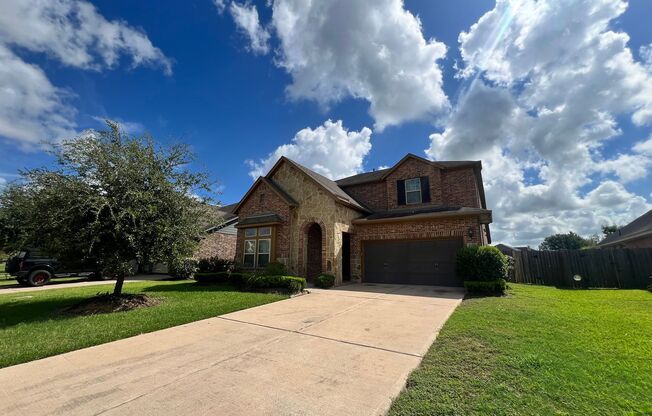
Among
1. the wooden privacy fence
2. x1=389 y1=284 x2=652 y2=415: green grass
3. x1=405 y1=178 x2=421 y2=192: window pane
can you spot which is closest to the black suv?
x1=389 y1=284 x2=652 y2=415: green grass

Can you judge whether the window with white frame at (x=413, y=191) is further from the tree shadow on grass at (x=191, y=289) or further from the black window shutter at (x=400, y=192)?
the tree shadow on grass at (x=191, y=289)

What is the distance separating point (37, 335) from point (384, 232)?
39.4ft

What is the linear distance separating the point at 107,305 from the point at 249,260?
788cm

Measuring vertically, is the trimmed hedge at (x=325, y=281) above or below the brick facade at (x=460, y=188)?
below

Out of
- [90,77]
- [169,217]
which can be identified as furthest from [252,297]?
[90,77]

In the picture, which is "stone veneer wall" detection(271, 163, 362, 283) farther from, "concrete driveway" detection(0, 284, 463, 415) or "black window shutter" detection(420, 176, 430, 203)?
"concrete driveway" detection(0, 284, 463, 415)

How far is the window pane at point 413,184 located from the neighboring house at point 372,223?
0.04m

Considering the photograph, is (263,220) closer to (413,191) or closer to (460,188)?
(413,191)

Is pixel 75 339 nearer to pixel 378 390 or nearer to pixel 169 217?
pixel 169 217

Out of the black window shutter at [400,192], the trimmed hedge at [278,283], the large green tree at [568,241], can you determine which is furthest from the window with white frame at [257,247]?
the large green tree at [568,241]

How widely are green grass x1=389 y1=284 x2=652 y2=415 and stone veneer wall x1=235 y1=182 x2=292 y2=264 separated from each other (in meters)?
9.63

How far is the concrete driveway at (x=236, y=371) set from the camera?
2.89 m

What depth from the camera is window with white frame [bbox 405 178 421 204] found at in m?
15.5

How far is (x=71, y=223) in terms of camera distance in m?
7.34
